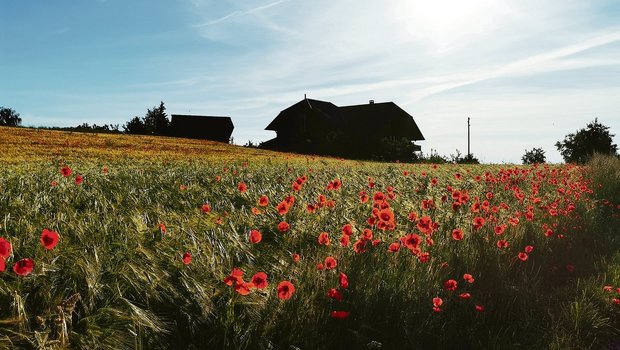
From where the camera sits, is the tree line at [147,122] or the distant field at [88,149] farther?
the tree line at [147,122]

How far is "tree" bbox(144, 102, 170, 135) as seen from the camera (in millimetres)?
57375

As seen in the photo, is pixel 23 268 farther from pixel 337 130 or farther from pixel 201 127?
pixel 201 127

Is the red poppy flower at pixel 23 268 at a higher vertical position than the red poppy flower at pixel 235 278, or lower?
higher

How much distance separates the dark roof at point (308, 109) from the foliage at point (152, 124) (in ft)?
56.9

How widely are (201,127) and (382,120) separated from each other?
21.8 metres

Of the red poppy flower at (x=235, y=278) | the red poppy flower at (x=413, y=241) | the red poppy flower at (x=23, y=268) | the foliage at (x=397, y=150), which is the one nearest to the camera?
the red poppy flower at (x=23, y=268)

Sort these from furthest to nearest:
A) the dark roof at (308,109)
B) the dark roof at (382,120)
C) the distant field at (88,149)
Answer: the dark roof at (382,120)
the dark roof at (308,109)
the distant field at (88,149)

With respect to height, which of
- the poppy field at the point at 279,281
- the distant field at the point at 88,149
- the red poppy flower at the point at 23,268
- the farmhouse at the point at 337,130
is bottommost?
the poppy field at the point at 279,281

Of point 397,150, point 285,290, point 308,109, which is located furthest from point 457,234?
point 308,109

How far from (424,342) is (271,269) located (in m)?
1.23

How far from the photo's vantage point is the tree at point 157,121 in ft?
188

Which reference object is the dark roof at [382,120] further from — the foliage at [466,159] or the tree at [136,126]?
the tree at [136,126]

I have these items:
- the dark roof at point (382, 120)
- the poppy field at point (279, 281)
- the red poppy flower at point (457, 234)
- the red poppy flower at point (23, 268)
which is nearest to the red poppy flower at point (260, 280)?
the poppy field at point (279, 281)

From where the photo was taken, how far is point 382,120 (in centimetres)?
4338
